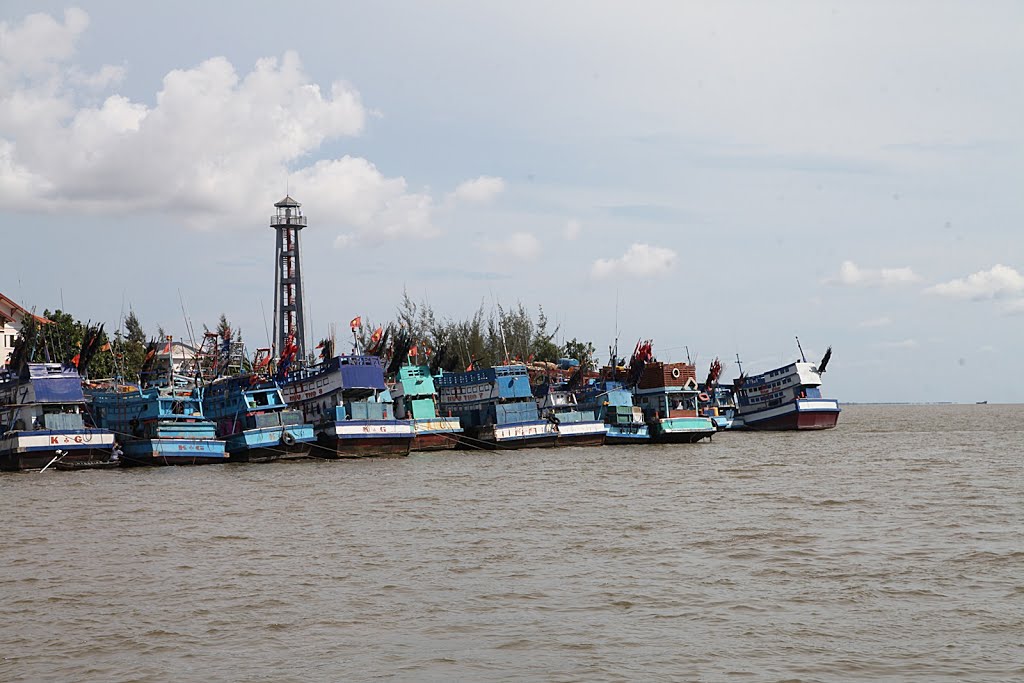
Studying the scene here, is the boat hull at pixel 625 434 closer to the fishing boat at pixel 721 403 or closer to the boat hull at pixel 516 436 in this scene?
the boat hull at pixel 516 436

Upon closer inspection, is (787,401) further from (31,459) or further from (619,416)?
(31,459)

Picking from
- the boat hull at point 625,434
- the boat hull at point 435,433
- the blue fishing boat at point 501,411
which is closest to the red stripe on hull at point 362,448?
the boat hull at point 435,433

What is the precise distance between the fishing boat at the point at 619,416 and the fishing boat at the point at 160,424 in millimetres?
22731

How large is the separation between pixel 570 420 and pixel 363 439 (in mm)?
13975

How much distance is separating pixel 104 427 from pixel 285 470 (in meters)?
12.5

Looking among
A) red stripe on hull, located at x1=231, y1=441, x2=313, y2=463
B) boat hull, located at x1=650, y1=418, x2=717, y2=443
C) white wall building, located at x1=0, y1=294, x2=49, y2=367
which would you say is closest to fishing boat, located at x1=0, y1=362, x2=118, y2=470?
red stripe on hull, located at x1=231, y1=441, x2=313, y2=463

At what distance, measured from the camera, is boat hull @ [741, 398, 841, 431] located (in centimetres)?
8175

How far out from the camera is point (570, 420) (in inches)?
2554

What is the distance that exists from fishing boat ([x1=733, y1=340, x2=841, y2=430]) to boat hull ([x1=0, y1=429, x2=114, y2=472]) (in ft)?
159

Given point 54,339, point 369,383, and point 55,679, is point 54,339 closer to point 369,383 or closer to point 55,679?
point 369,383

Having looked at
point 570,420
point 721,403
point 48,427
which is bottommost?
point 570,420

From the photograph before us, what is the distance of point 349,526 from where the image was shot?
28.9 m

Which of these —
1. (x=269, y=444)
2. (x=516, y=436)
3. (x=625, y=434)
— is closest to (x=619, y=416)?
(x=625, y=434)

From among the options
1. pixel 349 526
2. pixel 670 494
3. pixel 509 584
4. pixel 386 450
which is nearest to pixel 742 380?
pixel 386 450
